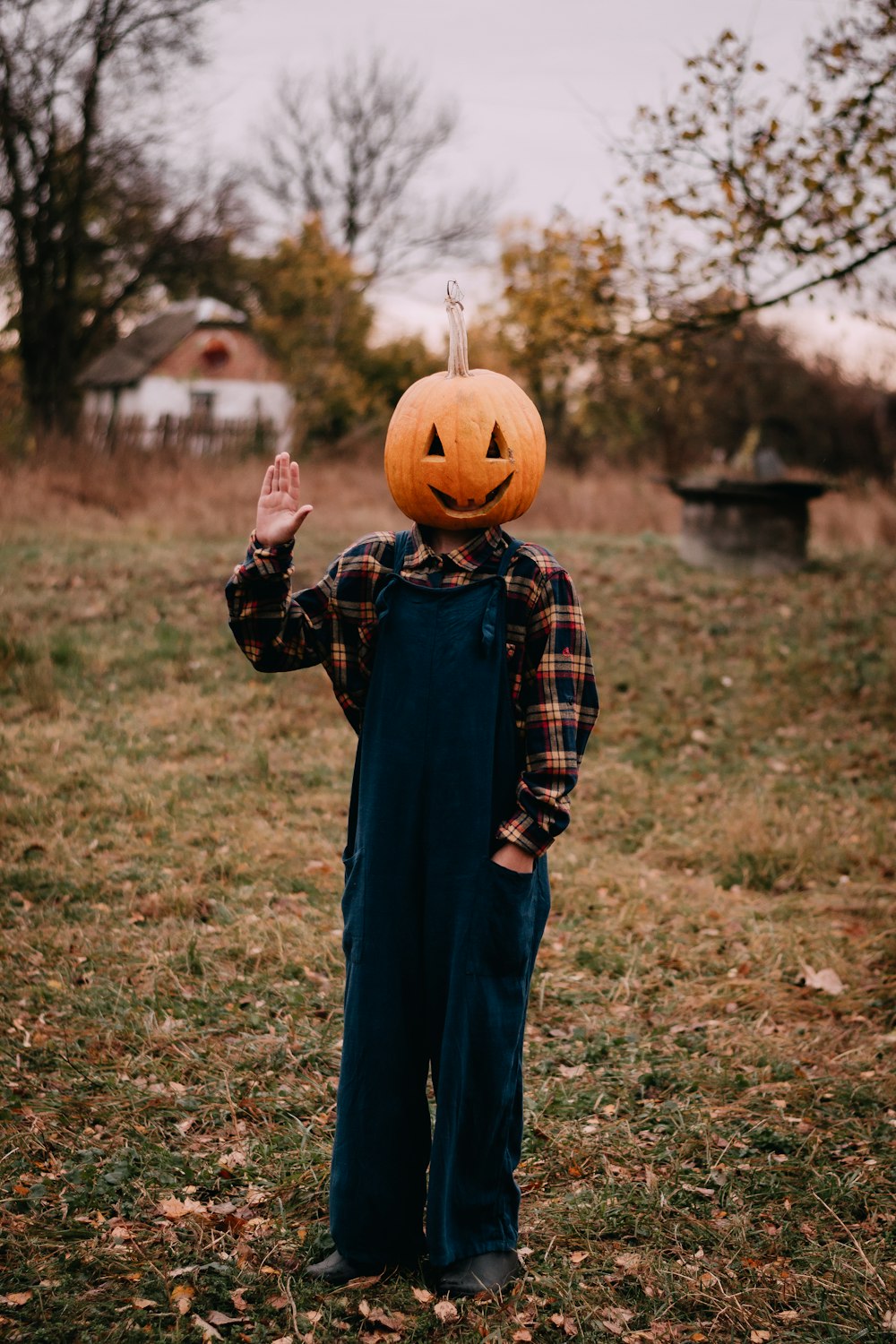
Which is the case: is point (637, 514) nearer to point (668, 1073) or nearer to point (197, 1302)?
point (668, 1073)

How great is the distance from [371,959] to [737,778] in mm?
5624

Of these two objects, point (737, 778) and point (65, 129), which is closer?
point (737, 778)

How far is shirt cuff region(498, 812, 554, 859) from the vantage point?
269cm

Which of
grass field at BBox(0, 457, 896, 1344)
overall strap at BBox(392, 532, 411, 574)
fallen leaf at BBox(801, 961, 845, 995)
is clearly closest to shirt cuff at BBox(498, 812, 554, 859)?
overall strap at BBox(392, 532, 411, 574)

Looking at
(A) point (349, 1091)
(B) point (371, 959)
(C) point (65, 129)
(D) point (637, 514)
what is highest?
(C) point (65, 129)

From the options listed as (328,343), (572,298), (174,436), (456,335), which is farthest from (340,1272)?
(328,343)

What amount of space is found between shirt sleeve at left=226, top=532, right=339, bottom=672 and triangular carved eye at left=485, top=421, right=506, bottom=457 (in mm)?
488

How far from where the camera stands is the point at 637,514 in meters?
18.8

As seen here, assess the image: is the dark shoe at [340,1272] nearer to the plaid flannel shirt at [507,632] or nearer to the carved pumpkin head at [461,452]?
the plaid flannel shirt at [507,632]

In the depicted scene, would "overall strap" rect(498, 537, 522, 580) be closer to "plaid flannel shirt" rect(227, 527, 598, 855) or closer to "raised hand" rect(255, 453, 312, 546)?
"plaid flannel shirt" rect(227, 527, 598, 855)

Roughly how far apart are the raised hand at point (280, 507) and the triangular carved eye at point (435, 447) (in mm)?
328

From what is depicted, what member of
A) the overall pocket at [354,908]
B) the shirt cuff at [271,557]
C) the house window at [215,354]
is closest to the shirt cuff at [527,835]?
the overall pocket at [354,908]

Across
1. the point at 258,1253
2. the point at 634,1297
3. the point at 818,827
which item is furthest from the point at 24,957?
the point at 818,827

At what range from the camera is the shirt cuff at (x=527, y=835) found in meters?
2.69
